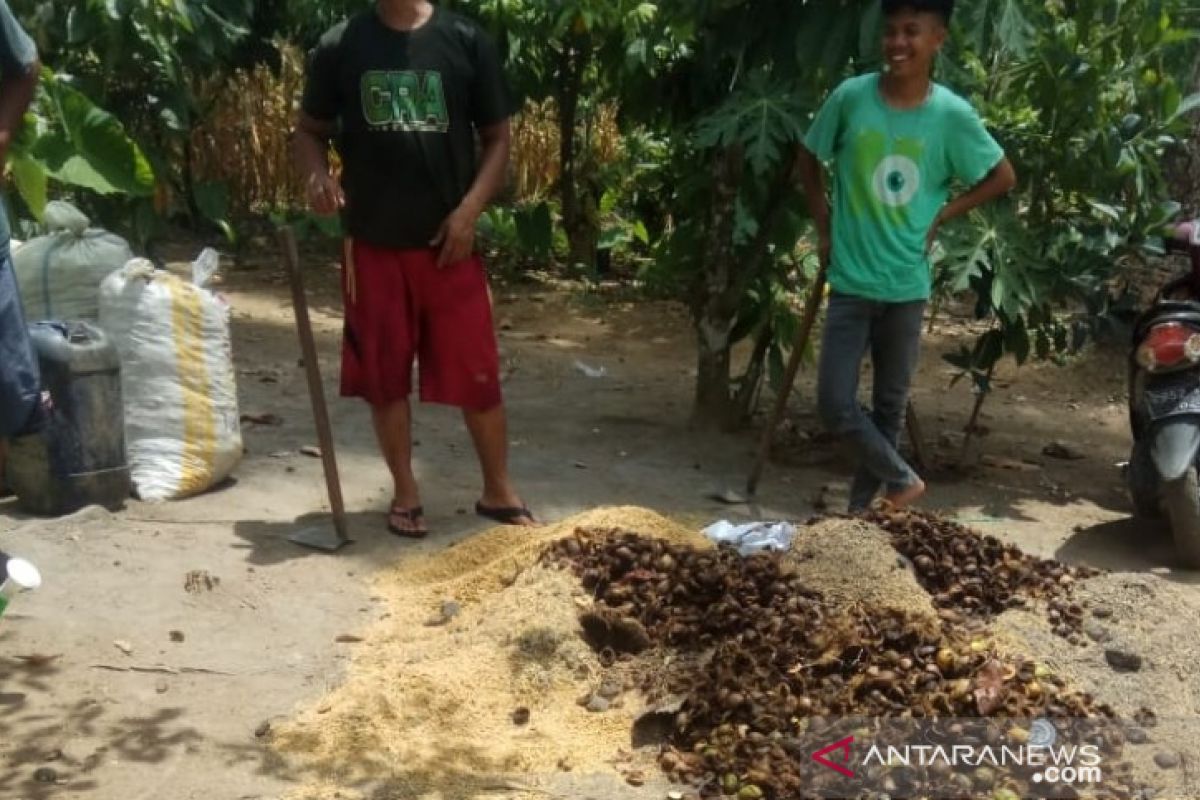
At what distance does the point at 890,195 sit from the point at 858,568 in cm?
133

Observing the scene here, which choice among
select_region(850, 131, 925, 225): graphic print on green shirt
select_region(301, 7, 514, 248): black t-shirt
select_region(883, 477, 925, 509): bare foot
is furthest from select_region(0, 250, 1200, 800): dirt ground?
select_region(850, 131, 925, 225): graphic print on green shirt

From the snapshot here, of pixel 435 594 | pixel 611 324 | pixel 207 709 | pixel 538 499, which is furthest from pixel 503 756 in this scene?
pixel 611 324

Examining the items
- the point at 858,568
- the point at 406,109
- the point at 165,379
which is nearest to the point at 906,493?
the point at 858,568

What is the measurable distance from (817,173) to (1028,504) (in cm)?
176

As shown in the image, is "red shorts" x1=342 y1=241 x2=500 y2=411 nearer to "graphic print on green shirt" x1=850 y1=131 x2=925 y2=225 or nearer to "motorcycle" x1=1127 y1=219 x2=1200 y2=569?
"graphic print on green shirt" x1=850 y1=131 x2=925 y2=225

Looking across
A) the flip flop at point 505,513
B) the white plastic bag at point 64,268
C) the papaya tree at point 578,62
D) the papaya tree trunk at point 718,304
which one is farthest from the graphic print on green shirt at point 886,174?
the white plastic bag at point 64,268

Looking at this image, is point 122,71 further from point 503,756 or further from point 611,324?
point 503,756

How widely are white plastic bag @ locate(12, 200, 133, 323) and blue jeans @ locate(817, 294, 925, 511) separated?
2641 millimetres

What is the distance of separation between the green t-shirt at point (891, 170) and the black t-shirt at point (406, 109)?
1.11 m

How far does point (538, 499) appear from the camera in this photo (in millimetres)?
5824

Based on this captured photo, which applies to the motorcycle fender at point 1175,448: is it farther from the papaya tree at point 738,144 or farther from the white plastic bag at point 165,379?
the white plastic bag at point 165,379

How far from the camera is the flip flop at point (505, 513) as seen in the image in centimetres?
547

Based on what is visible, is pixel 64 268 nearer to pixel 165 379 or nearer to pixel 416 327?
pixel 165 379

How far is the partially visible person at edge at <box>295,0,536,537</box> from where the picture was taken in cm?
502
